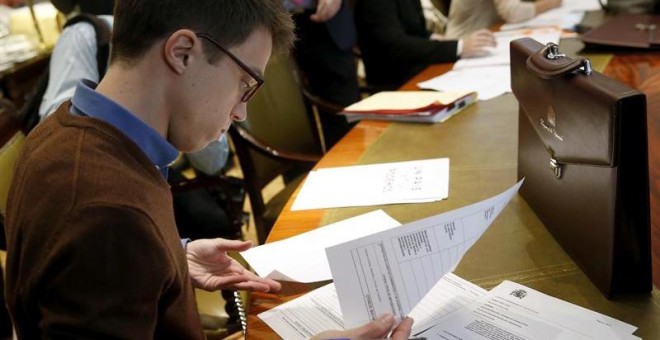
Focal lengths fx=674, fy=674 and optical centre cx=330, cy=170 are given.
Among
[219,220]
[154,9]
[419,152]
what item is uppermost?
[154,9]

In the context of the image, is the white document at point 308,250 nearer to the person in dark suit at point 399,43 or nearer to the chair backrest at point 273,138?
the chair backrest at point 273,138

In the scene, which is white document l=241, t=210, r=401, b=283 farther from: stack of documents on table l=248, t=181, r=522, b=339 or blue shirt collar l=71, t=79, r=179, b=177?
blue shirt collar l=71, t=79, r=179, b=177

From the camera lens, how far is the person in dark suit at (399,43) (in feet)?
7.64

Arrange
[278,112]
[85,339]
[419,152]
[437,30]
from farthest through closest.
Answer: [437,30]
[278,112]
[419,152]
[85,339]

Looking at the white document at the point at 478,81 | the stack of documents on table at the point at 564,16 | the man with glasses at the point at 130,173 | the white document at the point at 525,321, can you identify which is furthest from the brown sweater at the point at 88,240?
the stack of documents on table at the point at 564,16

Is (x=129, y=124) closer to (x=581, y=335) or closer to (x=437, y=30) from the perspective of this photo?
(x=581, y=335)

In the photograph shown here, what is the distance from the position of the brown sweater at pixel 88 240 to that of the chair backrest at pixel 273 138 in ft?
3.50

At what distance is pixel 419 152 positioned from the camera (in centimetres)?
150

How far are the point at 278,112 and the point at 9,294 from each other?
54.6 inches

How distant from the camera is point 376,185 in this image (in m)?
1.35

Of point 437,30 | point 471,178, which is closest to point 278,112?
point 471,178

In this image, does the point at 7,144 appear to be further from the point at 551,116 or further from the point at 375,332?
the point at 551,116

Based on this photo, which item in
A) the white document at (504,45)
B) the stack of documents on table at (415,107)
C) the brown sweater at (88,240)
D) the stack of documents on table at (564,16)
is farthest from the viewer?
the stack of documents on table at (564,16)

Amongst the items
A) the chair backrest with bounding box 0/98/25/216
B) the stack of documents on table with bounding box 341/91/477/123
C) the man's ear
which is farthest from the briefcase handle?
the chair backrest with bounding box 0/98/25/216
